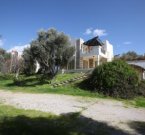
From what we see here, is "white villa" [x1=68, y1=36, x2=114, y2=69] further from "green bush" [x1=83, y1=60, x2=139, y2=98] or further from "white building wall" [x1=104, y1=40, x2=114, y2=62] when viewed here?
"green bush" [x1=83, y1=60, x2=139, y2=98]

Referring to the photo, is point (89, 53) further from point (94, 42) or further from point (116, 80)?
point (116, 80)

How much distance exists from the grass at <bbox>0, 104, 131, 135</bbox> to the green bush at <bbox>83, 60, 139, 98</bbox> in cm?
1080

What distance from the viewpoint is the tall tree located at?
97.0 ft

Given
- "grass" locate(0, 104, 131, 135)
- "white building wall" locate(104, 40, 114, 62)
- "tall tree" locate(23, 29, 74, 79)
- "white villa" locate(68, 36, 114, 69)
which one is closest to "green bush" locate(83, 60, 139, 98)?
"tall tree" locate(23, 29, 74, 79)

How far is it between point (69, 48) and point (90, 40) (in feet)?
44.3

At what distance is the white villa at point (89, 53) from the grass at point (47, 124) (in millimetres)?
29243

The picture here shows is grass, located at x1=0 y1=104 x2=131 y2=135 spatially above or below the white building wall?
below

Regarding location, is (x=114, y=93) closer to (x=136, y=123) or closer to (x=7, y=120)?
(x=136, y=123)

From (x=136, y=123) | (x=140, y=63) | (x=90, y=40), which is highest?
(x=90, y=40)

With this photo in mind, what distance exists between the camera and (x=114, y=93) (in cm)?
2269

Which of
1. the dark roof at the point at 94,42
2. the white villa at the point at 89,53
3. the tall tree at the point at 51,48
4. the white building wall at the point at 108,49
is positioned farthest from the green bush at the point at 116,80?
the white building wall at the point at 108,49

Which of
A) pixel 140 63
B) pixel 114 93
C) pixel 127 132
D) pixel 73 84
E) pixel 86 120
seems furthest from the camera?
pixel 140 63

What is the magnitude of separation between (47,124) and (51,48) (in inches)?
782

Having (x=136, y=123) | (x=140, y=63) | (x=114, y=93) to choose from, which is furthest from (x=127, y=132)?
(x=140, y=63)
